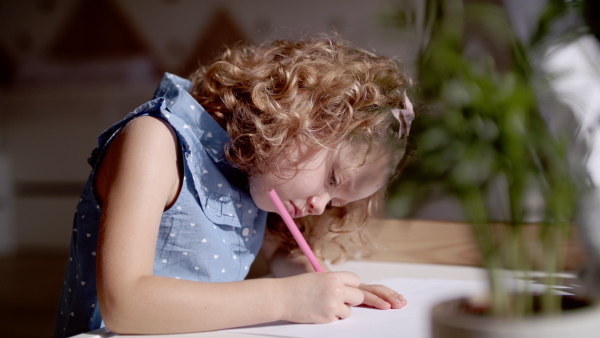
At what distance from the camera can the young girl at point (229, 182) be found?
0.60 meters

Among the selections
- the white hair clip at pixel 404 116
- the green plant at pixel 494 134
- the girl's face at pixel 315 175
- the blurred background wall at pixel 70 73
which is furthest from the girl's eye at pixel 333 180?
the blurred background wall at pixel 70 73

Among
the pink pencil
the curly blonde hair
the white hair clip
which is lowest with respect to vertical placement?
the pink pencil

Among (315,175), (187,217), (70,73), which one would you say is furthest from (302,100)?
(70,73)

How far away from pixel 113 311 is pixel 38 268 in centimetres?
191

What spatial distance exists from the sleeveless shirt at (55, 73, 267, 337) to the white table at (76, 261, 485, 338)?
0.19 metres

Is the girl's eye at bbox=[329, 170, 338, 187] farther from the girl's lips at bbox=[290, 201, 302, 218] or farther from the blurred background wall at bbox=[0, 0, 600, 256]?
the blurred background wall at bbox=[0, 0, 600, 256]

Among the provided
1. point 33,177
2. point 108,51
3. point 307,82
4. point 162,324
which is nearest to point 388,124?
point 307,82

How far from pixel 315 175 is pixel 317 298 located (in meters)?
0.20

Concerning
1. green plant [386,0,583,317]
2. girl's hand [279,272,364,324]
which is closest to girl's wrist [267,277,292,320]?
girl's hand [279,272,364,324]

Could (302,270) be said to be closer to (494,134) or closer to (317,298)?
(317,298)

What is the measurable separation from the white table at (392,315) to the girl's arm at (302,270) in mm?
13

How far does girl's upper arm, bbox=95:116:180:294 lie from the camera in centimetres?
61

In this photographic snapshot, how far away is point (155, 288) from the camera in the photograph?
59 cm

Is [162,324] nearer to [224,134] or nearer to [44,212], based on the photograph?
[224,134]
